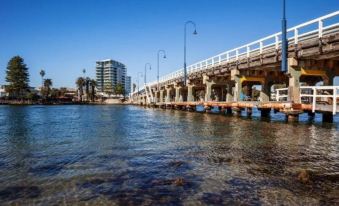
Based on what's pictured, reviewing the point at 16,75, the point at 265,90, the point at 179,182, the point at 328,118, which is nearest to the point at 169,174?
the point at 179,182

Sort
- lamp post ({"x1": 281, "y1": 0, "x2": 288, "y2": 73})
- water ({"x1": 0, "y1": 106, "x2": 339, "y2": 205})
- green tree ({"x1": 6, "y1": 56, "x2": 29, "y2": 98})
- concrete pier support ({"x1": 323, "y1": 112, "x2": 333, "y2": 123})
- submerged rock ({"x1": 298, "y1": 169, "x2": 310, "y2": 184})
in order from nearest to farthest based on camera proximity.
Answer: water ({"x1": 0, "y1": 106, "x2": 339, "y2": 205}), submerged rock ({"x1": 298, "y1": 169, "x2": 310, "y2": 184}), lamp post ({"x1": 281, "y1": 0, "x2": 288, "y2": 73}), concrete pier support ({"x1": 323, "y1": 112, "x2": 333, "y2": 123}), green tree ({"x1": 6, "y1": 56, "x2": 29, "y2": 98})

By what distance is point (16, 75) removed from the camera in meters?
112

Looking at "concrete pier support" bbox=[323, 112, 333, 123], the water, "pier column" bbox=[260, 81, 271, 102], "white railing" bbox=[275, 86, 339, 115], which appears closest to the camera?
the water

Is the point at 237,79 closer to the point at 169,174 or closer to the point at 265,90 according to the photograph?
the point at 265,90

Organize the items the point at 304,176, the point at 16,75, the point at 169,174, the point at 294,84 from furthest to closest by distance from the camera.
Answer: the point at 16,75
the point at 294,84
the point at 169,174
the point at 304,176

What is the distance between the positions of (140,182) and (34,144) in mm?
7165

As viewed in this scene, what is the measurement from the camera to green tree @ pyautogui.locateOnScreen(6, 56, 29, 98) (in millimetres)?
111625

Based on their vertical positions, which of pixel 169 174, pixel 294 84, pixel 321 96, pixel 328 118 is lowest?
pixel 169 174

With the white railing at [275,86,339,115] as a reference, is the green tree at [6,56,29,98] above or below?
above

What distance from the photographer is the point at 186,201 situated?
5.20 metres

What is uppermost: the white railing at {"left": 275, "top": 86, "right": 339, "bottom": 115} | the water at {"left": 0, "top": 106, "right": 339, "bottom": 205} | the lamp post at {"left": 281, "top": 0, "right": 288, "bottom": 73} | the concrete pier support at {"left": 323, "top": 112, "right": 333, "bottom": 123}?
the lamp post at {"left": 281, "top": 0, "right": 288, "bottom": 73}

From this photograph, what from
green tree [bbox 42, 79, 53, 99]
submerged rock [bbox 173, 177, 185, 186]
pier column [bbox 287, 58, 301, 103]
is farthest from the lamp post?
green tree [bbox 42, 79, 53, 99]

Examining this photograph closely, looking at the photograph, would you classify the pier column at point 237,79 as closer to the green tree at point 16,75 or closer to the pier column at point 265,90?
the pier column at point 265,90

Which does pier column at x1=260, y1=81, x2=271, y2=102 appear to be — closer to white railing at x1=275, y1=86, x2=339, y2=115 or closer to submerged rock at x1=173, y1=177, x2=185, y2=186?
white railing at x1=275, y1=86, x2=339, y2=115
